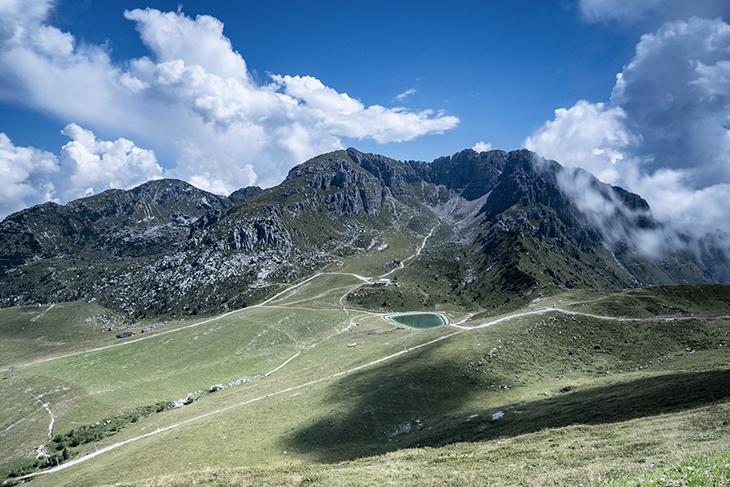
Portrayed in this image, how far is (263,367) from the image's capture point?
113125mm

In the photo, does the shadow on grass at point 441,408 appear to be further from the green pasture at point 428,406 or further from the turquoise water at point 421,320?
the turquoise water at point 421,320

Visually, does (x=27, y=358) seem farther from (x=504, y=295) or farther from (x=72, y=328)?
(x=504, y=295)

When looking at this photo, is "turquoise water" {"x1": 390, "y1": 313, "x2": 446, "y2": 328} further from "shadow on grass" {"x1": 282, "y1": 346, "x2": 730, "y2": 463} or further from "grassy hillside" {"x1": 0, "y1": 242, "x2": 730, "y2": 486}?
"shadow on grass" {"x1": 282, "y1": 346, "x2": 730, "y2": 463}

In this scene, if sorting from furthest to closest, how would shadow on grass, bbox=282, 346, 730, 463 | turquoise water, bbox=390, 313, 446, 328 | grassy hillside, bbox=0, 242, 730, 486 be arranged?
turquoise water, bbox=390, 313, 446, 328 → shadow on grass, bbox=282, 346, 730, 463 → grassy hillside, bbox=0, 242, 730, 486

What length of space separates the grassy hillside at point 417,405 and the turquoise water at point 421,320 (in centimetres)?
3007

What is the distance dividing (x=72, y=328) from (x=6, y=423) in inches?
5200

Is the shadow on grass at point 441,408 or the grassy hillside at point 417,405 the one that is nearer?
the grassy hillside at point 417,405

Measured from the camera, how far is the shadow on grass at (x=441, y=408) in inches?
1339

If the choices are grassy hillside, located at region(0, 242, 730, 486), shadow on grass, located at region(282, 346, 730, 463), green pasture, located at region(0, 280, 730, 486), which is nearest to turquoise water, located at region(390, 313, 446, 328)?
grassy hillside, located at region(0, 242, 730, 486)

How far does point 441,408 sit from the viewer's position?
2111 inches

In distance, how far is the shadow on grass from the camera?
34000mm

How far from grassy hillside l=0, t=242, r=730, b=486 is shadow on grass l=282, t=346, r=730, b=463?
32 cm

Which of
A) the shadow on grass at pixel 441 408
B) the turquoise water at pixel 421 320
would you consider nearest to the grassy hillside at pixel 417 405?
the shadow on grass at pixel 441 408

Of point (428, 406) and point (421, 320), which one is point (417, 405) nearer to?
point (428, 406)
